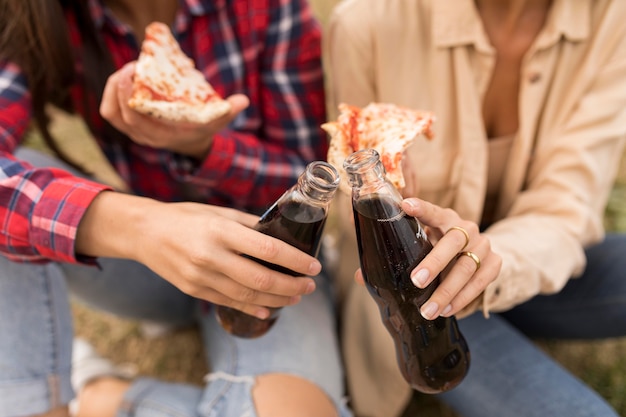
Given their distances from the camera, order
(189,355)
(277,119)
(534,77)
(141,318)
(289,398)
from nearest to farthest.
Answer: (289,398) → (534,77) → (277,119) → (141,318) → (189,355)

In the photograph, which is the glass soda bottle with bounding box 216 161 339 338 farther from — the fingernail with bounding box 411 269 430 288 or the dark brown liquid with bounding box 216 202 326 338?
the fingernail with bounding box 411 269 430 288

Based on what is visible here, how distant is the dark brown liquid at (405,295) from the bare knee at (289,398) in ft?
0.83

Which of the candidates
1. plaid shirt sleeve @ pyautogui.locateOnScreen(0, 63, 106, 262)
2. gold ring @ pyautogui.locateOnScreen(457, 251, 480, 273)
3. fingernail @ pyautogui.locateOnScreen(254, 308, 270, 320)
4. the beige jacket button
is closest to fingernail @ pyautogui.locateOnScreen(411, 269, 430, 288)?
gold ring @ pyautogui.locateOnScreen(457, 251, 480, 273)

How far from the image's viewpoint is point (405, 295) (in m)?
0.84

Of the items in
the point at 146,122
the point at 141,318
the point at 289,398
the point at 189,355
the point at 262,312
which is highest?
the point at 146,122

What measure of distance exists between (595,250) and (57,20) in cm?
140

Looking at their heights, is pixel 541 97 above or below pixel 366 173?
below

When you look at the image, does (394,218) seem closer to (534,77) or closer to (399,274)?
(399,274)

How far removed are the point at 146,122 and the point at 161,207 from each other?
0.19 m

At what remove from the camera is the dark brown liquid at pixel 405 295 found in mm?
783

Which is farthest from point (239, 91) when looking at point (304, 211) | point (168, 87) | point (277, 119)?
point (304, 211)

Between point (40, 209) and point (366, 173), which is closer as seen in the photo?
point (366, 173)

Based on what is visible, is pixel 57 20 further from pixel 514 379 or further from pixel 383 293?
pixel 514 379

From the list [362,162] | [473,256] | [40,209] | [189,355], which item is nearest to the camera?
[362,162]
